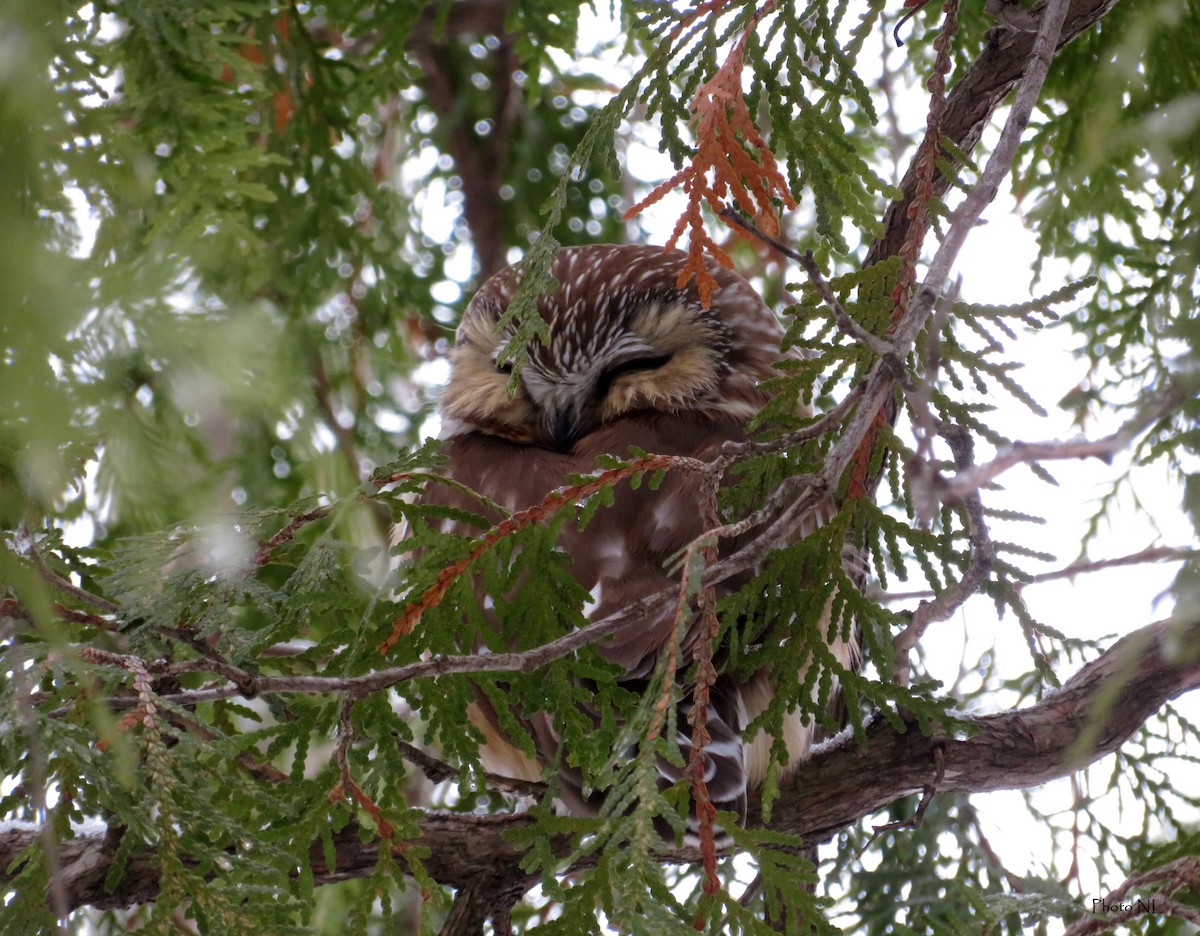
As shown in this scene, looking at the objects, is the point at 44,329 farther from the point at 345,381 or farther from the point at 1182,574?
the point at 345,381

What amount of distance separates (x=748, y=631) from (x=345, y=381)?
9.35 feet

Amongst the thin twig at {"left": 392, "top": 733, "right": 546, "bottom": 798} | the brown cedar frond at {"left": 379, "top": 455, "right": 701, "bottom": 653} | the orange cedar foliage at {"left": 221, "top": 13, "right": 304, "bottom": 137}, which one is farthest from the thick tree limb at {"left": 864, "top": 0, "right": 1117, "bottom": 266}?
the orange cedar foliage at {"left": 221, "top": 13, "right": 304, "bottom": 137}

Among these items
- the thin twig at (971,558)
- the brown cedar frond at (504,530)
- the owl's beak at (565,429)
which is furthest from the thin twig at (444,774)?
the owl's beak at (565,429)

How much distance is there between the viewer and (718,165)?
2102mm

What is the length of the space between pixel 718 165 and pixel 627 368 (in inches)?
57.4

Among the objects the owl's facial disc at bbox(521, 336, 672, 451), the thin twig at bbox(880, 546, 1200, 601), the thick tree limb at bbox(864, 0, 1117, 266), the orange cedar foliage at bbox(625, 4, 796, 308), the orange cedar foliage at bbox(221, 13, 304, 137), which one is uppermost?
the orange cedar foliage at bbox(221, 13, 304, 137)

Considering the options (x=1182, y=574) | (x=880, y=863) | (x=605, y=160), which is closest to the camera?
(x=1182, y=574)

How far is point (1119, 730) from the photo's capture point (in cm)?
259

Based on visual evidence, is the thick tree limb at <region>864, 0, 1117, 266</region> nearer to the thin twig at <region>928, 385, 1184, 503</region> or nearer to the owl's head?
the owl's head

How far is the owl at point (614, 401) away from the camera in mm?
2826

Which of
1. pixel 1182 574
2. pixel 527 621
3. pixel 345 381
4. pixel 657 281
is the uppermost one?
pixel 345 381

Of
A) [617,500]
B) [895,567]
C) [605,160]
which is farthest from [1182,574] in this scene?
[617,500]

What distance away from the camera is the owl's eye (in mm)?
3504

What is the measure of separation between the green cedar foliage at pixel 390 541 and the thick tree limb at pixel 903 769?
10 cm
